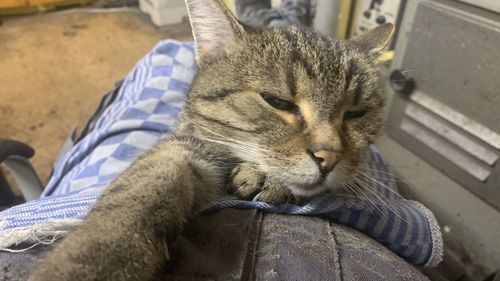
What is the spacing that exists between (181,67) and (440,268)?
1.05m

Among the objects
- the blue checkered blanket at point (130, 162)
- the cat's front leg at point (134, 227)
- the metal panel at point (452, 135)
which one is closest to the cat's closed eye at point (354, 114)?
the blue checkered blanket at point (130, 162)

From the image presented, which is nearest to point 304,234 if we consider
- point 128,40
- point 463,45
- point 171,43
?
point 463,45

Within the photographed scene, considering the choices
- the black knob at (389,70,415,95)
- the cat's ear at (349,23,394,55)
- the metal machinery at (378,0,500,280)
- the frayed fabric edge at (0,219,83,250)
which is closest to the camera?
the frayed fabric edge at (0,219,83,250)

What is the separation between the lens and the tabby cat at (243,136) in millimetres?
554

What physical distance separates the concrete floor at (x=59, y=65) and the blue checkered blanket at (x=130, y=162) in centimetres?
66

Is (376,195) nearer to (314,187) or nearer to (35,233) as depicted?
(314,187)

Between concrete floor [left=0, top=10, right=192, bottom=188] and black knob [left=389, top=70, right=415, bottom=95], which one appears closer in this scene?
black knob [left=389, top=70, right=415, bottom=95]

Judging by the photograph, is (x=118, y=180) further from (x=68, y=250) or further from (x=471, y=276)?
(x=471, y=276)

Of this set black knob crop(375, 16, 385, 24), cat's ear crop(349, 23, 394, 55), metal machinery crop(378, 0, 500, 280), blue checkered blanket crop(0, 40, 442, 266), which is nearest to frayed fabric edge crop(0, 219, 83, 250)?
blue checkered blanket crop(0, 40, 442, 266)

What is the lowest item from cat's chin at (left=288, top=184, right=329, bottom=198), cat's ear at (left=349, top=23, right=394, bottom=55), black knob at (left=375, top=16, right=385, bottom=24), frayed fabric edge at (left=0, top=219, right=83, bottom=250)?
frayed fabric edge at (left=0, top=219, right=83, bottom=250)

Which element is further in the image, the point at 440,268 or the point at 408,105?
the point at 408,105

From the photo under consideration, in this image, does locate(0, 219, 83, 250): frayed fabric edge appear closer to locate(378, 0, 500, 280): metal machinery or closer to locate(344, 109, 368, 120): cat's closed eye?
locate(344, 109, 368, 120): cat's closed eye

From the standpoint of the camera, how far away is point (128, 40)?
2.76 m

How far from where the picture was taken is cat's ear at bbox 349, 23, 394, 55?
3.17 ft
